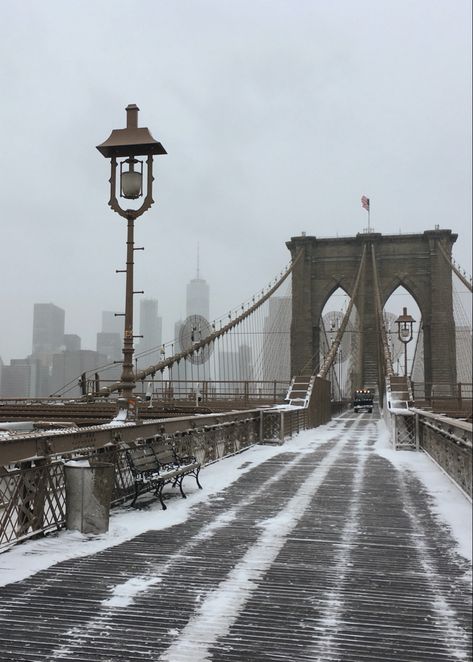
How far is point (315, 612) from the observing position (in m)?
3.96

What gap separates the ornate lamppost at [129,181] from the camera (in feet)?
29.5

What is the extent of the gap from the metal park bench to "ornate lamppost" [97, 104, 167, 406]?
1.05 metres

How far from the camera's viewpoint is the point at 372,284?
2692 inches

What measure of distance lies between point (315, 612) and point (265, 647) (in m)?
0.63

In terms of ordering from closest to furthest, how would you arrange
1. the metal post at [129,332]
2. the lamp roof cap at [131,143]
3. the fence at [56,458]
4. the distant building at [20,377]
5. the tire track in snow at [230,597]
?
the tire track in snow at [230,597]
the fence at [56,458]
the metal post at [129,332]
the lamp roof cap at [131,143]
the distant building at [20,377]

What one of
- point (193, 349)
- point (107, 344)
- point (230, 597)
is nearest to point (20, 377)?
point (107, 344)

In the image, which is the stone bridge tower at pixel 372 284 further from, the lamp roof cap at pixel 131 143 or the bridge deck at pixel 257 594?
the bridge deck at pixel 257 594

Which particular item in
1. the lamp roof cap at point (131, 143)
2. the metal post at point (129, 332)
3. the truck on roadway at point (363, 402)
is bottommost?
the truck on roadway at point (363, 402)

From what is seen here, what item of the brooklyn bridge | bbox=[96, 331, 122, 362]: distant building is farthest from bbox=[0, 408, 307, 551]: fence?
bbox=[96, 331, 122, 362]: distant building

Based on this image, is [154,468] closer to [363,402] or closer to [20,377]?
[20,377]

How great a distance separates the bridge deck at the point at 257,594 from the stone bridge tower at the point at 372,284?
57.8 meters

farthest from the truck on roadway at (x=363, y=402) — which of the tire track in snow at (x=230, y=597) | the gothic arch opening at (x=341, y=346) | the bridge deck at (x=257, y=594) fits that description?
the tire track in snow at (x=230, y=597)

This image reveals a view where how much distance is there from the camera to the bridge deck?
344 cm

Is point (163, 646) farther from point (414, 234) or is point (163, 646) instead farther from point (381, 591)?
point (414, 234)
